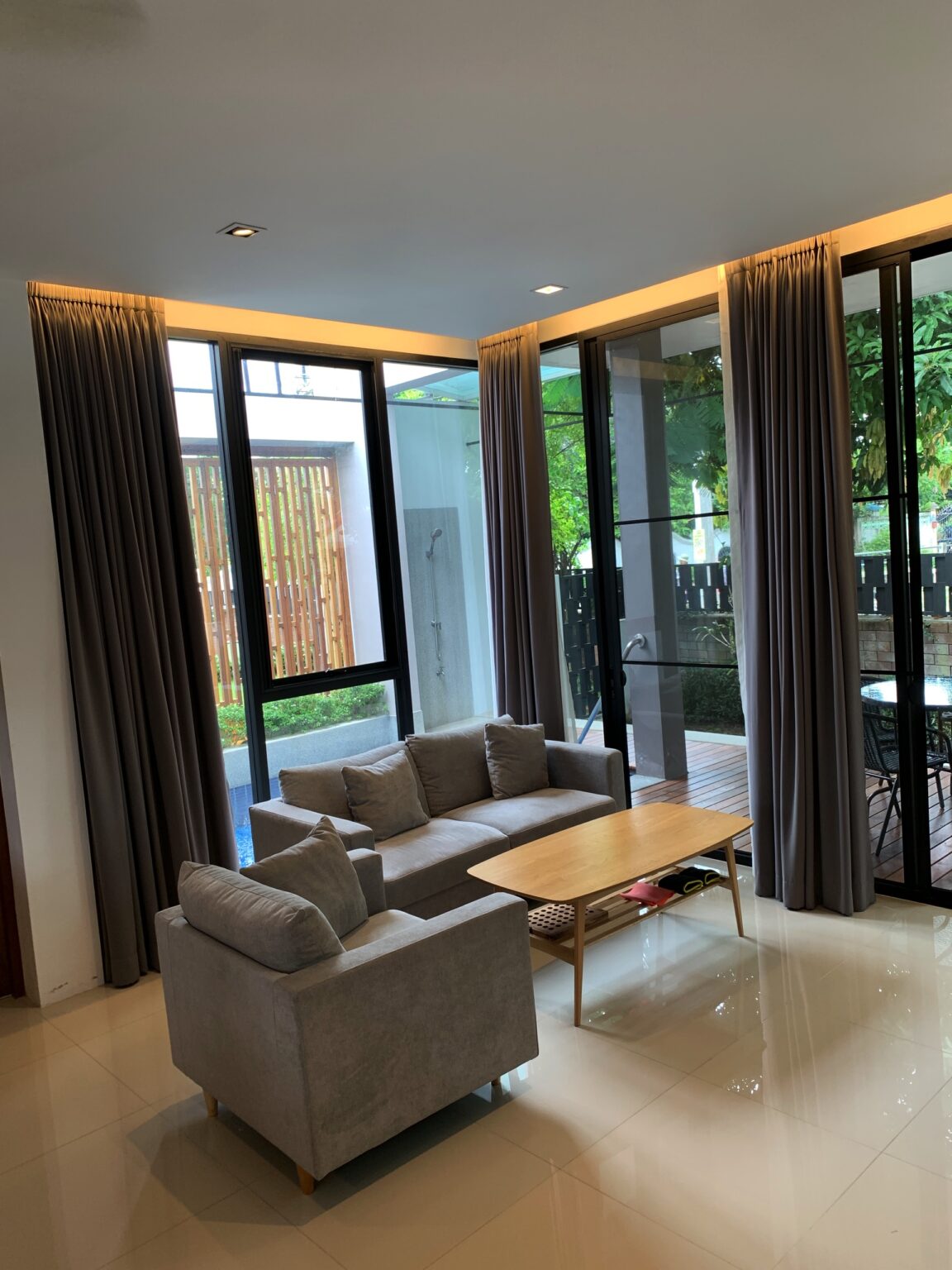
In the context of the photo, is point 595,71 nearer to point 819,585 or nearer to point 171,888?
point 819,585

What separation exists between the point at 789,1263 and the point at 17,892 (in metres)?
3.25

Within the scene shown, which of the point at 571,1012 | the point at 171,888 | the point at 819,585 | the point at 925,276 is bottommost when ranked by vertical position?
the point at 571,1012

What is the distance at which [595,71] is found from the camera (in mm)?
2469

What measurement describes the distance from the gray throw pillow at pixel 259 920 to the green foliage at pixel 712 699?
282 centimetres

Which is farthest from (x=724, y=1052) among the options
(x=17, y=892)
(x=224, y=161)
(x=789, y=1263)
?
(x=224, y=161)

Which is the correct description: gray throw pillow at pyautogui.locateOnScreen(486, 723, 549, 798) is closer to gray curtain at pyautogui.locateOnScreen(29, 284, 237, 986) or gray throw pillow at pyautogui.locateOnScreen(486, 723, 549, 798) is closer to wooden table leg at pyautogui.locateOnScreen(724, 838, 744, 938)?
wooden table leg at pyautogui.locateOnScreen(724, 838, 744, 938)

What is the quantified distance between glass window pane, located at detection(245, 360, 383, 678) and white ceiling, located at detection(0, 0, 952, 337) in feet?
3.13

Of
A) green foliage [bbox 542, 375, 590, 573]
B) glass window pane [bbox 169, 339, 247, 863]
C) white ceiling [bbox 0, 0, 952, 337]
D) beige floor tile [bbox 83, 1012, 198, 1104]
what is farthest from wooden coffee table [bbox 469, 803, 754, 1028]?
white ceiling [bbox 0, 0, 952, 337]

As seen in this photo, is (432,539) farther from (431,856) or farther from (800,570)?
(800,570)

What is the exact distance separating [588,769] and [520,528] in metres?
1.45

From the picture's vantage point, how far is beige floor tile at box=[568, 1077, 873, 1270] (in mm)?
2393

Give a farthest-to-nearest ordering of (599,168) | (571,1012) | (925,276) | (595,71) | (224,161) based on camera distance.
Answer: (925,276) < (571,1012) < (599,168) < (224,161) < (595,71)

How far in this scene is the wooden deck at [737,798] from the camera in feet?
14.1

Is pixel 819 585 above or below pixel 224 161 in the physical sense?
below
